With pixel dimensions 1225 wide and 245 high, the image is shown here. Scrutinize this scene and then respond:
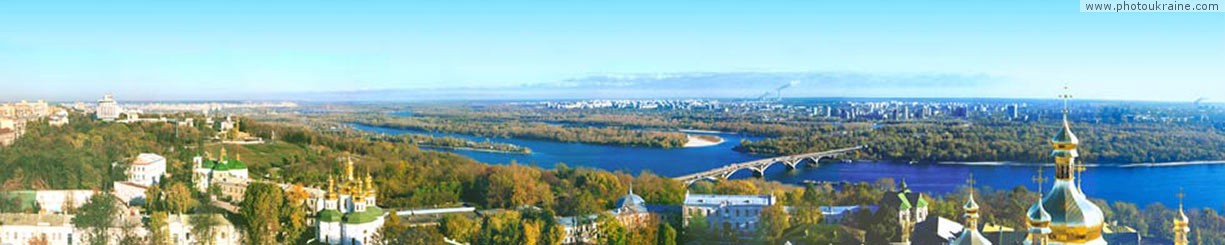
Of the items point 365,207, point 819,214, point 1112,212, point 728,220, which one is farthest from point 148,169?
point 1112,212

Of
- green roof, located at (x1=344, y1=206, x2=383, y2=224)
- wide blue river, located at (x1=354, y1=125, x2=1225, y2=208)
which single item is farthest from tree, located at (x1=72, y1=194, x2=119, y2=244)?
wide blue river, located at (x1=354, y1=125, x2=1225, y2=208)

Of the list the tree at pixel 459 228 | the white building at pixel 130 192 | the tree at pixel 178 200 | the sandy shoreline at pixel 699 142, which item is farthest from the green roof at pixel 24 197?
the sandy shoreline at pixel 699 142

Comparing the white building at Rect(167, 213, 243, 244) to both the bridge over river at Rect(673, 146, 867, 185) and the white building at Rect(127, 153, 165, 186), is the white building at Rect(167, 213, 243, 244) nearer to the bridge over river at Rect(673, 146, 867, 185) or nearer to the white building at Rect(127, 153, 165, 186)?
the white building at Rect(127, 153, 165, 186)

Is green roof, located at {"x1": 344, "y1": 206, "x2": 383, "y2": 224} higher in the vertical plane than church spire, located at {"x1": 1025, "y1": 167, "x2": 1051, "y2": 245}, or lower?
lower

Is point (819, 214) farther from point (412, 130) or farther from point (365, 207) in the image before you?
point (412, 130)

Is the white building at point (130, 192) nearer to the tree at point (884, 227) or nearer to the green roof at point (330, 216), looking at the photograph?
the green roof at point (330, 216)

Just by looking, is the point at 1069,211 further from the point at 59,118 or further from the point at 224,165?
the point at 59,118

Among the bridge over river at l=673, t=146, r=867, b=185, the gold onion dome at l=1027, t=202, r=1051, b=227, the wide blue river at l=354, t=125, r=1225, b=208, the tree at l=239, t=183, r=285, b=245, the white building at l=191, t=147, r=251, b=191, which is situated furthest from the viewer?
the bridge over river at l=673, t=146, r=867, b=185
